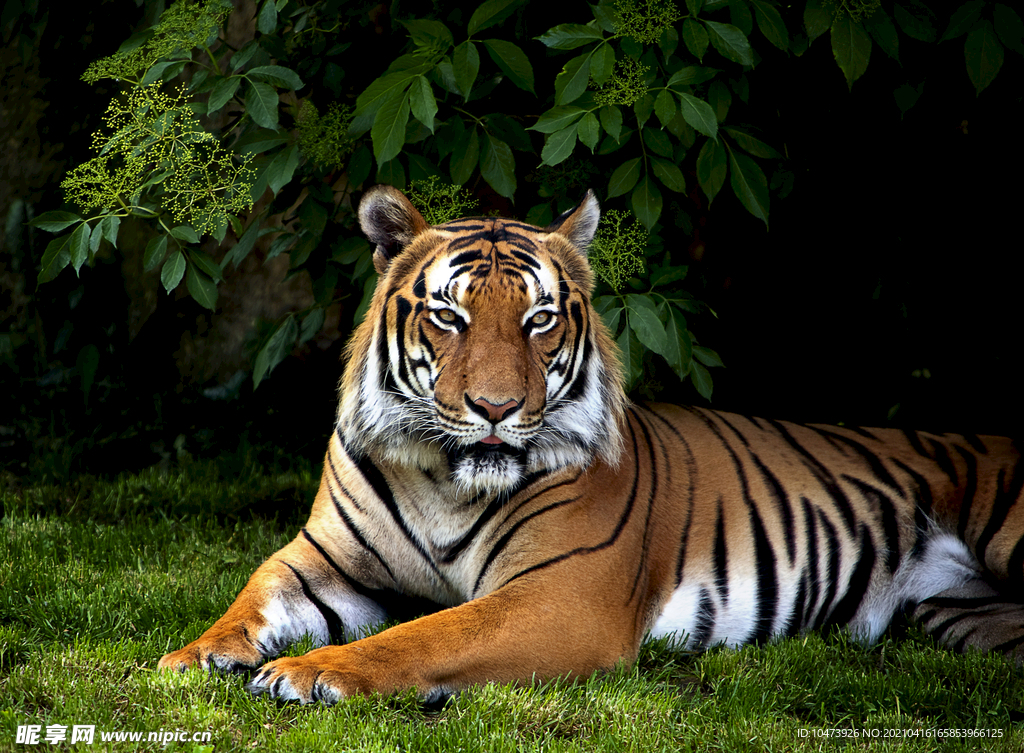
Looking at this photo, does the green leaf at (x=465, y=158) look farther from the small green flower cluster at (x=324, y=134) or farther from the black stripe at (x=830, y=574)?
the black stripe at (x=830, y=574)

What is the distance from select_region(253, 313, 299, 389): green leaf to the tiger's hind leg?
234 cm

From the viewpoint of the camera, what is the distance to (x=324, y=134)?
3.23 meters

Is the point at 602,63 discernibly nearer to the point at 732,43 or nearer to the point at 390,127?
the point at 732,43

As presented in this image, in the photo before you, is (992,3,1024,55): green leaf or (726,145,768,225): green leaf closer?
(992,3,1024,55): green leaf

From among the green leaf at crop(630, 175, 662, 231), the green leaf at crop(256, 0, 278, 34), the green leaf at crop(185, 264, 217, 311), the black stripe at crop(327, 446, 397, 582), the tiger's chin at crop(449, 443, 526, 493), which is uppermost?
the green leaf at crop(256, 0, 278, 34)

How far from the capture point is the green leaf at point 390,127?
2.64 m

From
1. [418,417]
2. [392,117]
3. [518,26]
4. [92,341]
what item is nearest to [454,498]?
[418,417]

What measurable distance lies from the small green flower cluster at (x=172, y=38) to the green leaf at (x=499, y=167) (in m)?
0.91

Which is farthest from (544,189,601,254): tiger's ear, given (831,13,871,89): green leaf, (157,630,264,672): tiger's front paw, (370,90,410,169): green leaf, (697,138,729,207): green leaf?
(157,630,264,672): tiger's front paw

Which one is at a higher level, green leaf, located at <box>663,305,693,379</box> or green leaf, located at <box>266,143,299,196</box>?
green leaf, located at <box>266,143,299,196</box>

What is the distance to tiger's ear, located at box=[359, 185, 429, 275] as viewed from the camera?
2.77 meters

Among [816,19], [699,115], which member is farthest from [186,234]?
[816,19]

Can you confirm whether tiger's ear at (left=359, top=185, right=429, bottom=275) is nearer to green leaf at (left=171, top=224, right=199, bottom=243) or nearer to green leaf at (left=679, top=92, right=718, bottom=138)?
green leaf at (left=171, top=224, right=199, bottom=243)

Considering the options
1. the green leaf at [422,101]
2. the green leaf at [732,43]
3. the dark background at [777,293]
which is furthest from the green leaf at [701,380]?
the green leaf at [422,101]
